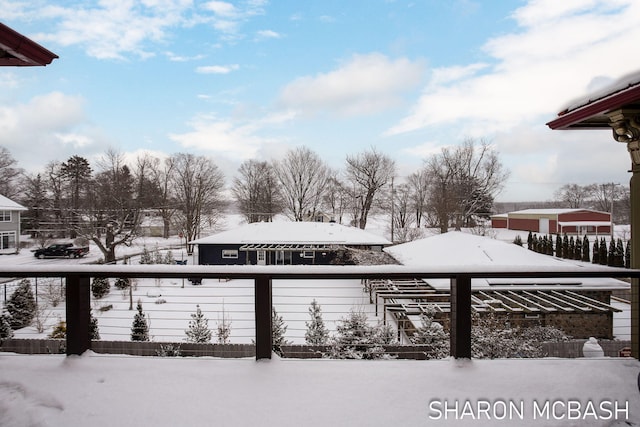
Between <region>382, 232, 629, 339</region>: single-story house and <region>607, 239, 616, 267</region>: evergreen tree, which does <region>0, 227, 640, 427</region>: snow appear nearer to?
<region>382, 232, 629, 339</region>: single-story house

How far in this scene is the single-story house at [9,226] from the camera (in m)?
19.9

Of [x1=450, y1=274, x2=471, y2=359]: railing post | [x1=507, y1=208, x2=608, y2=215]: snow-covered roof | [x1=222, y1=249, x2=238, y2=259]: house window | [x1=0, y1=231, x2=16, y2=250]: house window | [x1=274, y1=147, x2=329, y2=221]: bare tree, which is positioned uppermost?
[x1=274, y1=147, x2=329, y2=221]: bare tree

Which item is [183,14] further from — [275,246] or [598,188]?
[598,188]

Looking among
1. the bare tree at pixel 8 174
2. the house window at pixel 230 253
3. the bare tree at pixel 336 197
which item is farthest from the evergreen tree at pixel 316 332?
the bare tree at pixel 8 174

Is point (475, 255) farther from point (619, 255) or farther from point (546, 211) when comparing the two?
point (546, 211)

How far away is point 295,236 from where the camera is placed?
64.0ft

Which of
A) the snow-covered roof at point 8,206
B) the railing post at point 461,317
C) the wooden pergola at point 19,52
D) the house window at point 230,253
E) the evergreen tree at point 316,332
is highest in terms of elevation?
the wooden pergola at point 19,52

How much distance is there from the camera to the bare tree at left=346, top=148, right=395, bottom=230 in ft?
101

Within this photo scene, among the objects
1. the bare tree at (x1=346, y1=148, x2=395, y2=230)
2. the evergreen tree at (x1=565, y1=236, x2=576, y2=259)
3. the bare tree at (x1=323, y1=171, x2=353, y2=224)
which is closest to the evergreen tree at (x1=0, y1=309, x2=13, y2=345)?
the evergreen tree at (x1=565, y1=236, x2=576, y2=259)

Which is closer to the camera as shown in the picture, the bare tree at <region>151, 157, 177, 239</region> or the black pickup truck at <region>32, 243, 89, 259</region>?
the black pickup truck at <region>32, 243, 89, 259</region>

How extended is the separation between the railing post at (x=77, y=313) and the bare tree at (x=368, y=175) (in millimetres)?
28388

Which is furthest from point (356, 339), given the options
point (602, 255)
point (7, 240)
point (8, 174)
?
point (8, 174)

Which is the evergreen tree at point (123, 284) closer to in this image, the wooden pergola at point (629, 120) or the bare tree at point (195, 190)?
the wooden pergola at point (629, 120)

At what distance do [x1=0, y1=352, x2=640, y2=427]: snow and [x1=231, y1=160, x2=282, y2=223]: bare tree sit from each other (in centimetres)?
2818
